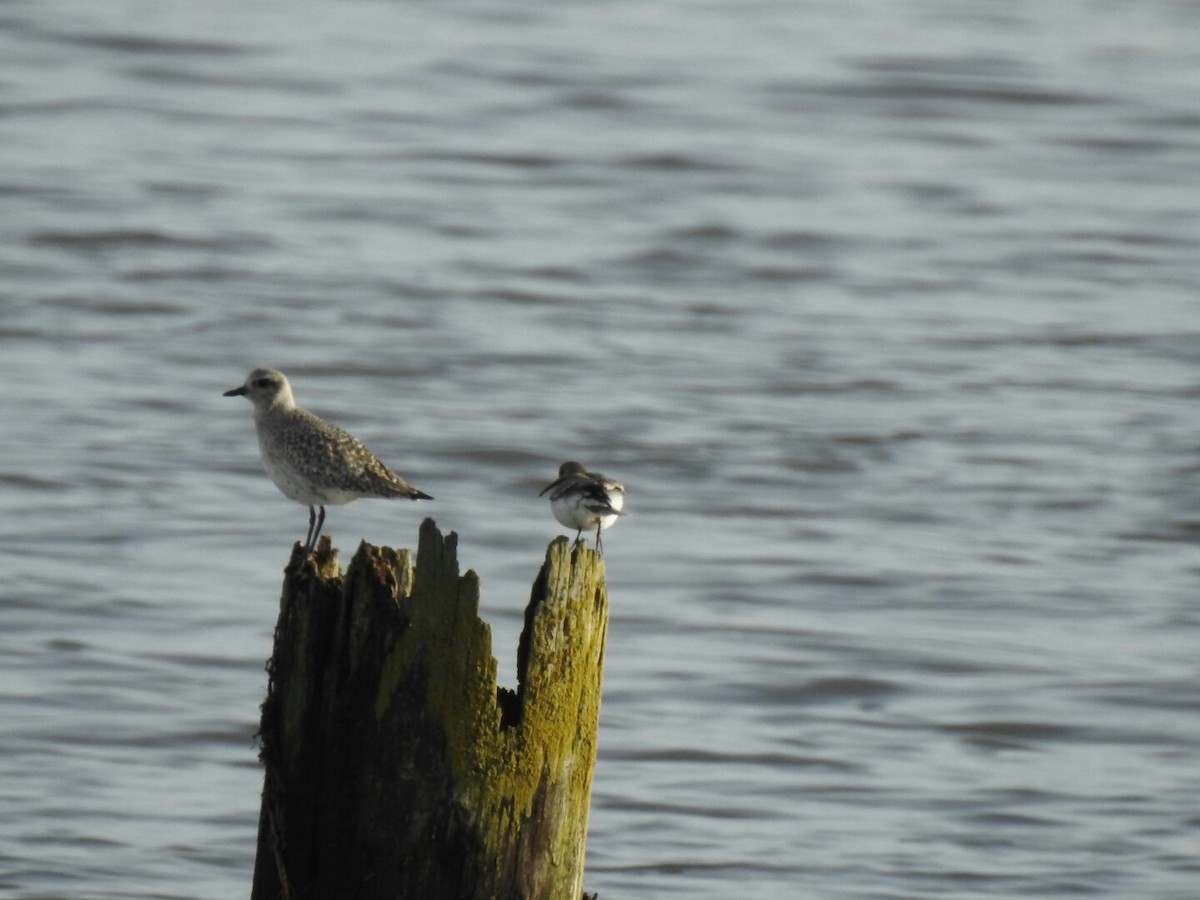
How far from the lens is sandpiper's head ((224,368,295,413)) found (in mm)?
8586

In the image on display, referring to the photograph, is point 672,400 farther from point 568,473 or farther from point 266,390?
point 568,473

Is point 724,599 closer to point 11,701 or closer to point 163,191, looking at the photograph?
point 11,701

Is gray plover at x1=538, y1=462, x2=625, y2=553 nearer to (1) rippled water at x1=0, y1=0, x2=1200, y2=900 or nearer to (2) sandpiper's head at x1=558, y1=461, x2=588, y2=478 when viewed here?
(2) sandpiper's head at x1=558, y1=461, x2=588, y2=478

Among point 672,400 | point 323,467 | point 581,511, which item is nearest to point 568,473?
point 581,511

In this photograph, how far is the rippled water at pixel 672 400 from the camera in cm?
1170

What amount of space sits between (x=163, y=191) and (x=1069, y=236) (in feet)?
33.8

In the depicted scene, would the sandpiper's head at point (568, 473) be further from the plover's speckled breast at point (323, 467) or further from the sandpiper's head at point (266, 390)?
the sandpiper's head at point (266, 390)

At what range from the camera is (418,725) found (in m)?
6.33

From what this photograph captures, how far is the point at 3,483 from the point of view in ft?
54.0

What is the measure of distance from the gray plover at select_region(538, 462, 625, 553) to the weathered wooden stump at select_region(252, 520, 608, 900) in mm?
847

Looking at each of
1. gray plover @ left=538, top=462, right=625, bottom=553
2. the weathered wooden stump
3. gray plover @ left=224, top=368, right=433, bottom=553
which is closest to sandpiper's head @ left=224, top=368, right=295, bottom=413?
gray plover @ left=224, top=368, right=433, bottom=553

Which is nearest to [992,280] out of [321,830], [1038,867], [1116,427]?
[1116,427]

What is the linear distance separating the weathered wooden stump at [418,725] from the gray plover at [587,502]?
0.85 metres

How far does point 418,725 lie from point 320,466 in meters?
1.85
